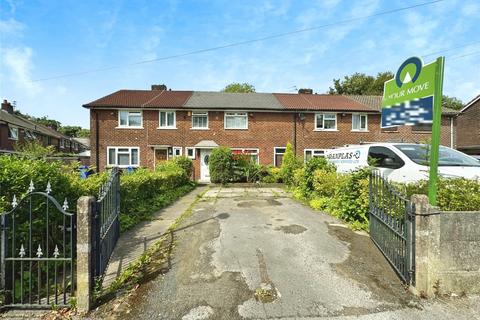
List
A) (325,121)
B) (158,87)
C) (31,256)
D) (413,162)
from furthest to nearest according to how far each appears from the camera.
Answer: (158,87) → (325,121) → (413,162) → (31,256)

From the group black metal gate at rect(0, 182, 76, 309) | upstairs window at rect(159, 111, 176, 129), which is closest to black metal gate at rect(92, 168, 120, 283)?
black metal gate at rect(0, 182, 76, 309)

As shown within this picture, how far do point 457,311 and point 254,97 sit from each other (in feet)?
66.3

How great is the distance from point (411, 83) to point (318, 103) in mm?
17489

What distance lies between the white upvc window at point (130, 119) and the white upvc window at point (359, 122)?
1513 cm

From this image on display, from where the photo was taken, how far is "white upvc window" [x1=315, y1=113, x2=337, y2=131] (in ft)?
65.1

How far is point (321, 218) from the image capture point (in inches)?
265

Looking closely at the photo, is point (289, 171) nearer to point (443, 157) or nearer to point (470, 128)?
point (443, 157)

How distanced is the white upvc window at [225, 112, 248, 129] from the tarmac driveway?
14044mm

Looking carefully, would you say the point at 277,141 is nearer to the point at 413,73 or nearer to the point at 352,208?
the point at 352,208

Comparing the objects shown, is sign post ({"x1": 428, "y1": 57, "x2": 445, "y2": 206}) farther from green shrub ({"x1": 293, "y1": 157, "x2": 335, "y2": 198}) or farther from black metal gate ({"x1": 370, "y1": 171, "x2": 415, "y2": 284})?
green shrub ({"x1": 293, "y1": 157, "x2": 335, "y2": 198})

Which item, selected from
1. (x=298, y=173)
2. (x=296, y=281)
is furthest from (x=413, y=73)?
(x=298, y=173)

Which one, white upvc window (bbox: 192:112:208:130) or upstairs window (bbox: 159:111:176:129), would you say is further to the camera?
white upvc window (bbox: 192:112:208:130)

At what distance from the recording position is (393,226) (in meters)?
4.00

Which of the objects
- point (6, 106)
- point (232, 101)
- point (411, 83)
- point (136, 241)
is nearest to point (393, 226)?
point (411, 83)
